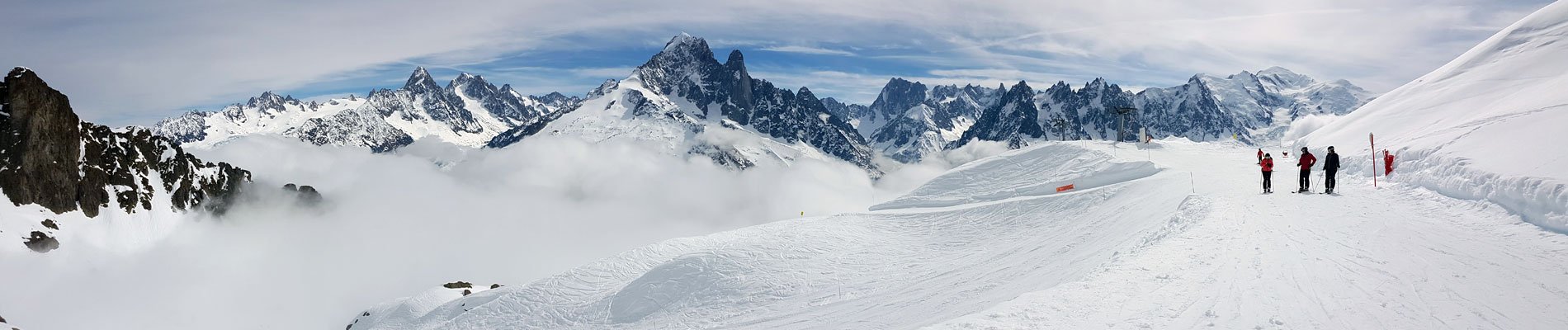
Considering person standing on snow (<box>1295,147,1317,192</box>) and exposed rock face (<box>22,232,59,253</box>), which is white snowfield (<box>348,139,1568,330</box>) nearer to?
person standing on snow (<box>1295,147,1317,192</box>)

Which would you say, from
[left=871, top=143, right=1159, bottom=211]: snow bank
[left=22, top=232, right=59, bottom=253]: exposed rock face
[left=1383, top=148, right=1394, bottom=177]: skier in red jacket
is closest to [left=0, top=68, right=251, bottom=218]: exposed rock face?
[left=22, top=232, right=59, bottom=253]: exposed rock face

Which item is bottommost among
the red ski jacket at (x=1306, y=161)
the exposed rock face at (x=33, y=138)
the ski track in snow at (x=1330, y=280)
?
the ski track in snow at (x=1330, y=280)

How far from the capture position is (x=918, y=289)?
20.0m

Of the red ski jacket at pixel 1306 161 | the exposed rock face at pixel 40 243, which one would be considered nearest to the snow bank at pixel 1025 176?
the red ski jacket at pixel 1306 161

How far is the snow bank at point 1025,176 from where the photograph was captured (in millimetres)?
31969

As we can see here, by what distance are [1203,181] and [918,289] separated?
14.9 metres

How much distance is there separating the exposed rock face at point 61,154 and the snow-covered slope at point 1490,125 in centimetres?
19765

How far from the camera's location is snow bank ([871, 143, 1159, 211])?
3197 centimetres

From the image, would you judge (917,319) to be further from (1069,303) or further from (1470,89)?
(1470,89)

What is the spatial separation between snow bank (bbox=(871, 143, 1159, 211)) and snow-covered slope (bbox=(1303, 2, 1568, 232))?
9.18m

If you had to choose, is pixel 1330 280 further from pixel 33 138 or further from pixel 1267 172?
pixel 33 138

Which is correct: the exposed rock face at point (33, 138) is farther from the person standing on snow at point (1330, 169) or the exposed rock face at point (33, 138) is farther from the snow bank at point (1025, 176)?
the person standing on snow at point (1330, 169)

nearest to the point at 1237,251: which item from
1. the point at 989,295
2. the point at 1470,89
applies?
the point at 989,295

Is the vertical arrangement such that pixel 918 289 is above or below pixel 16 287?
above
